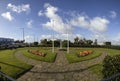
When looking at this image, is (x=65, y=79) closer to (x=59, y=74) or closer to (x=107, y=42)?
(x=59, y=74)

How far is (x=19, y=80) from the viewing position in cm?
1620

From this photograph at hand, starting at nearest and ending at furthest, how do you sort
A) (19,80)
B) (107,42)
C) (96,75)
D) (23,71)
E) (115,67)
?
(115,67)
(19,80)
(96,75)
(23,71)
(107,42)

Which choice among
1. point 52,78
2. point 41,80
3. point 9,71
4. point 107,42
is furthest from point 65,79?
point 107,42

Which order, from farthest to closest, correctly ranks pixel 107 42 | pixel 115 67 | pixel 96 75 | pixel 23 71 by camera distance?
1. pixel 107 42
2. pixel 23 71
3. pixel 96 75
4. pixel 115 67

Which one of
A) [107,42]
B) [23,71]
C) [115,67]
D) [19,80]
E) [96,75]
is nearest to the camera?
[115,67]

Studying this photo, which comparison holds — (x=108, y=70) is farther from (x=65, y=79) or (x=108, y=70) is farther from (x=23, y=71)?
(x=23, y=71)

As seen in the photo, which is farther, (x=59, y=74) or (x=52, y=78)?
(x=59, y=74)

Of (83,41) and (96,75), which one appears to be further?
A: (83,41)

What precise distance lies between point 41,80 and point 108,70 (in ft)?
22.3

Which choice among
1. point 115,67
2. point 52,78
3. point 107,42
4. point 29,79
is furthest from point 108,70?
point 107,42

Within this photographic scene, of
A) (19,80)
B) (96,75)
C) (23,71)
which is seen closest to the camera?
(19,80)

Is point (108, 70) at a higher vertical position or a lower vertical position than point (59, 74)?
higher

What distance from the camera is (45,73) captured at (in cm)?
1880

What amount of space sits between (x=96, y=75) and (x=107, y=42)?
48337mm
